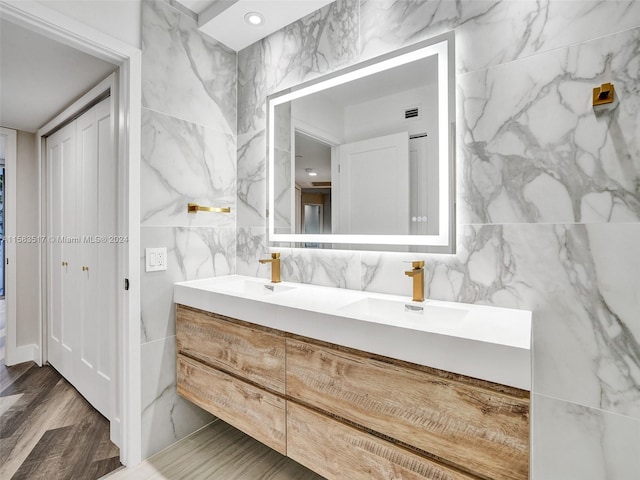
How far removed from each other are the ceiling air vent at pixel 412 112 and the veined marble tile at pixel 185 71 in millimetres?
1191

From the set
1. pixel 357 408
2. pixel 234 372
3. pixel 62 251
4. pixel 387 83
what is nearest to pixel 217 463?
pixel 234 372

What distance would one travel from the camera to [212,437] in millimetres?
1896

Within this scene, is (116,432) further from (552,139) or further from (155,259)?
(552,139)

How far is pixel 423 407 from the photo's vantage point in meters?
0.97

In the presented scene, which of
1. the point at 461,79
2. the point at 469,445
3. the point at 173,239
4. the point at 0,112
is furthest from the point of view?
the point at 0,112

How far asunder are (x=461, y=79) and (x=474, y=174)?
1.31ft

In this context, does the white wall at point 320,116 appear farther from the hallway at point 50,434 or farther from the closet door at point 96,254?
the hallway at point 50,434

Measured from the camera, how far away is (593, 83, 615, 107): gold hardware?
106 centimetres

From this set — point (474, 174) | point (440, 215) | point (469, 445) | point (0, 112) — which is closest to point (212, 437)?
point (469, 445)

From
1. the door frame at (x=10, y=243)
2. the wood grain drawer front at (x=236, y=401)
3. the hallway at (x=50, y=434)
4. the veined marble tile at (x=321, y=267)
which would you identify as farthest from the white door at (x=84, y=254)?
the veined marble tile at (x=321, y=267)

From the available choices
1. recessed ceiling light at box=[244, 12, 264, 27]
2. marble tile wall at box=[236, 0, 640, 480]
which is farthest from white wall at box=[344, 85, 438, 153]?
recessed ceiling light at box=[244, 12, 264, 27]

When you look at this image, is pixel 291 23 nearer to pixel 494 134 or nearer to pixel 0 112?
pixel 494 134

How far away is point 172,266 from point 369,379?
1294mm

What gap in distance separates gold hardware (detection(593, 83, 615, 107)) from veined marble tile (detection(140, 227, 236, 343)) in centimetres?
190
